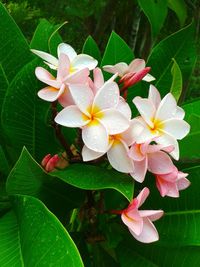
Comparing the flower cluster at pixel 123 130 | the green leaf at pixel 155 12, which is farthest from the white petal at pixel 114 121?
the green leaf at pixel 155 12

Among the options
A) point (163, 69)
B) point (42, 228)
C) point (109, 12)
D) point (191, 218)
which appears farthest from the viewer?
point (109, 12)

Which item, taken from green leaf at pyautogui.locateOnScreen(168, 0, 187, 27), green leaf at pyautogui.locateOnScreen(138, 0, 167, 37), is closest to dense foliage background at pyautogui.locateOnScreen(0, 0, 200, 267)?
green leaf at pyautogui.locateOnScreen(138, 0, 167, 37)

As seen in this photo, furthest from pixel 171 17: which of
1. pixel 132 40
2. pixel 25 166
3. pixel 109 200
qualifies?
pixel 25 166

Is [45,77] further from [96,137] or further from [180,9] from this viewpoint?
[180,9]

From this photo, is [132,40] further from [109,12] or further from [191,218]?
[191,218]

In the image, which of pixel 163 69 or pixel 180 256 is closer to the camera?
pixel 180 256

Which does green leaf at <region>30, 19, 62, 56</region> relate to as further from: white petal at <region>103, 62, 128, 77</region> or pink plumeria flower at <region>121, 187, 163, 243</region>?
pink plumeria flower at <region>121, 187, 163, 243</region>

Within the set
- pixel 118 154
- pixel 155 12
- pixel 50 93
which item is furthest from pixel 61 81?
pixel 155 12
